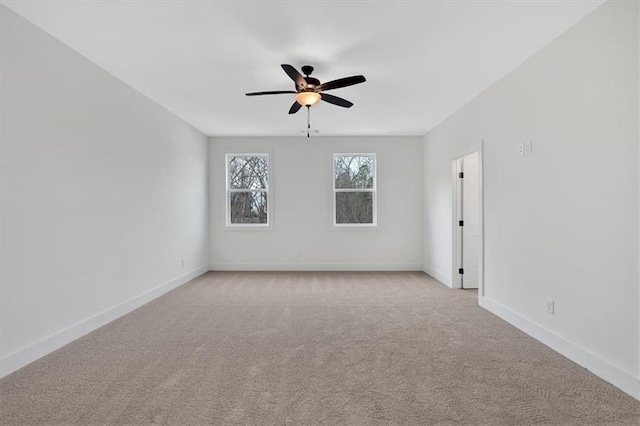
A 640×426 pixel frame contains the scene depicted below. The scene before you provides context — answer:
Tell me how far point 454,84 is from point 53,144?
4.03 metres

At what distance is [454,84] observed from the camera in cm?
392

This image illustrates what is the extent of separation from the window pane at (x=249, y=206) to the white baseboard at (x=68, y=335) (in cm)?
237

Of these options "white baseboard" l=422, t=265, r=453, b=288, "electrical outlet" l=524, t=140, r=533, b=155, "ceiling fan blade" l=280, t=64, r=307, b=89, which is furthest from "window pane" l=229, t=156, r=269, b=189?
"electrical outlet" l=524, t=140, r=533, b=155

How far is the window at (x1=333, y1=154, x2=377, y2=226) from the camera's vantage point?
6824 millimetres

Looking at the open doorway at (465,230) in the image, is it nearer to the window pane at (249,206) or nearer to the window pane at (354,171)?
the window pane at (354,171)

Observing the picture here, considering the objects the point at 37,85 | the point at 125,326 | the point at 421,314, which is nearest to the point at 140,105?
the point at 37,85

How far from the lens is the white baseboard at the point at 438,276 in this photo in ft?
17.5

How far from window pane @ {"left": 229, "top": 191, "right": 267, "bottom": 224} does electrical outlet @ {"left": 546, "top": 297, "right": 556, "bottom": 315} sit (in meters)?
4.96

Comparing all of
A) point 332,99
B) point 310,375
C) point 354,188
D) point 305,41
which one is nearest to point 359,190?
point 354,188

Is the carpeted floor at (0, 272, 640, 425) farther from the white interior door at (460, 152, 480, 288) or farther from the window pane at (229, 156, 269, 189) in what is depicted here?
the window pane at (229, 156, 269, 189)

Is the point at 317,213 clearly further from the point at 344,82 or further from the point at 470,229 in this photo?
the point at 344,82

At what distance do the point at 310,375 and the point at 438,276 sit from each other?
401cm

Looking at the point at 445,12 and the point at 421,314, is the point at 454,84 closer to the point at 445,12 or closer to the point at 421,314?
the point at 445,12

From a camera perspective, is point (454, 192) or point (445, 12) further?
point (454, 192)
